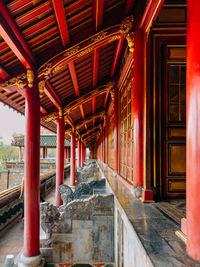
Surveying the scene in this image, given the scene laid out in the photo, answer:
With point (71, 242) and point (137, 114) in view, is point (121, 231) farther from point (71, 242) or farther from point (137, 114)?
point (137, 114)

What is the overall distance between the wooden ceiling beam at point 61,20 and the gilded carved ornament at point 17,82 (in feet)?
3.03

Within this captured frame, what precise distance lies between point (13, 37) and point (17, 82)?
0.90 meters

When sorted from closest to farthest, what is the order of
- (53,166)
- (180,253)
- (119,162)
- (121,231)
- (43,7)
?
1. (180,253)
2. (43,7)
3. (121,231)
4. (119,162)
5. (53,166)

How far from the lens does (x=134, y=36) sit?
3.92 m

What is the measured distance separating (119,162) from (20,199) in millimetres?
4042

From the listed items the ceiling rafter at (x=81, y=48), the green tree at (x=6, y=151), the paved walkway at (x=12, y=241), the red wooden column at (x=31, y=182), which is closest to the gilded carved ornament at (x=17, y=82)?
the red wooden column at (x=31, y=182)

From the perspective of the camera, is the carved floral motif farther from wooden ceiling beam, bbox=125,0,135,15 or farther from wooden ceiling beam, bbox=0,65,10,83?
wooden ceiling beam, bbox=0,65,10,83

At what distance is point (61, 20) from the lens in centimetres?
286

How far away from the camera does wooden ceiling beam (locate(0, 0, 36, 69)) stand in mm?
2309

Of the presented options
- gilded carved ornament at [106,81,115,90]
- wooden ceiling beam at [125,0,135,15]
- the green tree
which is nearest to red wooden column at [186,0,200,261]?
wooden ceiling beam at [125,0,135,15]

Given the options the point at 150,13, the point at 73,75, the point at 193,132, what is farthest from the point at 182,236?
the point at 73,75

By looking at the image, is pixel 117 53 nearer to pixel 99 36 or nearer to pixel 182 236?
pixel 99 36

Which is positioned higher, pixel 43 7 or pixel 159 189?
pixel 43 7

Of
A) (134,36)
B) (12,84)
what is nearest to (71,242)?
(12,84)
